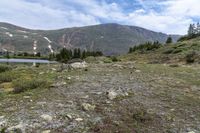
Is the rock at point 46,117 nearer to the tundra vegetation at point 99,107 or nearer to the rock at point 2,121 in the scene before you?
the tundra vegetation at point 99,107

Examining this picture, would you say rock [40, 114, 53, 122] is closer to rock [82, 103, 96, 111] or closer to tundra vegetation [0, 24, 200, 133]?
tundra vegetation [0, 24, 200, 133]

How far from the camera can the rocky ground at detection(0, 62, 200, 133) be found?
990 cm

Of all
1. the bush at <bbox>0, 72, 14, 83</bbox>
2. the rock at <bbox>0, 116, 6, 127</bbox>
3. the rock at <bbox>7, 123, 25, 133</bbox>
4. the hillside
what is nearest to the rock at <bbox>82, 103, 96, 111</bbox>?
the rock at <bbox>7, 123, 25, 133</bbox>

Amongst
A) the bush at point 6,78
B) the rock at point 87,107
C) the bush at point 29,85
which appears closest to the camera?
the rock at point 87,107

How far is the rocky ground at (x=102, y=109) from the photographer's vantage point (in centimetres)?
990

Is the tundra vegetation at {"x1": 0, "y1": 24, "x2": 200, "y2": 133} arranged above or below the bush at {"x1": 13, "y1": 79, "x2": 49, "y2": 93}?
below

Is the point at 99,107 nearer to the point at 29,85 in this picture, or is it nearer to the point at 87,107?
the point at 87,107

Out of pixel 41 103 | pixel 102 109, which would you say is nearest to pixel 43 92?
pixel 41 103

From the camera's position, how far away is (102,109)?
11.6 m

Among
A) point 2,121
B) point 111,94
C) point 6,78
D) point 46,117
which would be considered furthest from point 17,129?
point 6,78

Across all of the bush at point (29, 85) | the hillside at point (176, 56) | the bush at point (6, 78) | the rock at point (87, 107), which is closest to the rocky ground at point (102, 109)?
the rock at point (87, 107)

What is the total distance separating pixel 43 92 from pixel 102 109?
11.7 feet

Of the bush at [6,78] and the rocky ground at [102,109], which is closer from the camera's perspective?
the rocky ground at [102,109]

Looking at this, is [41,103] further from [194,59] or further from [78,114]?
[194,59]
